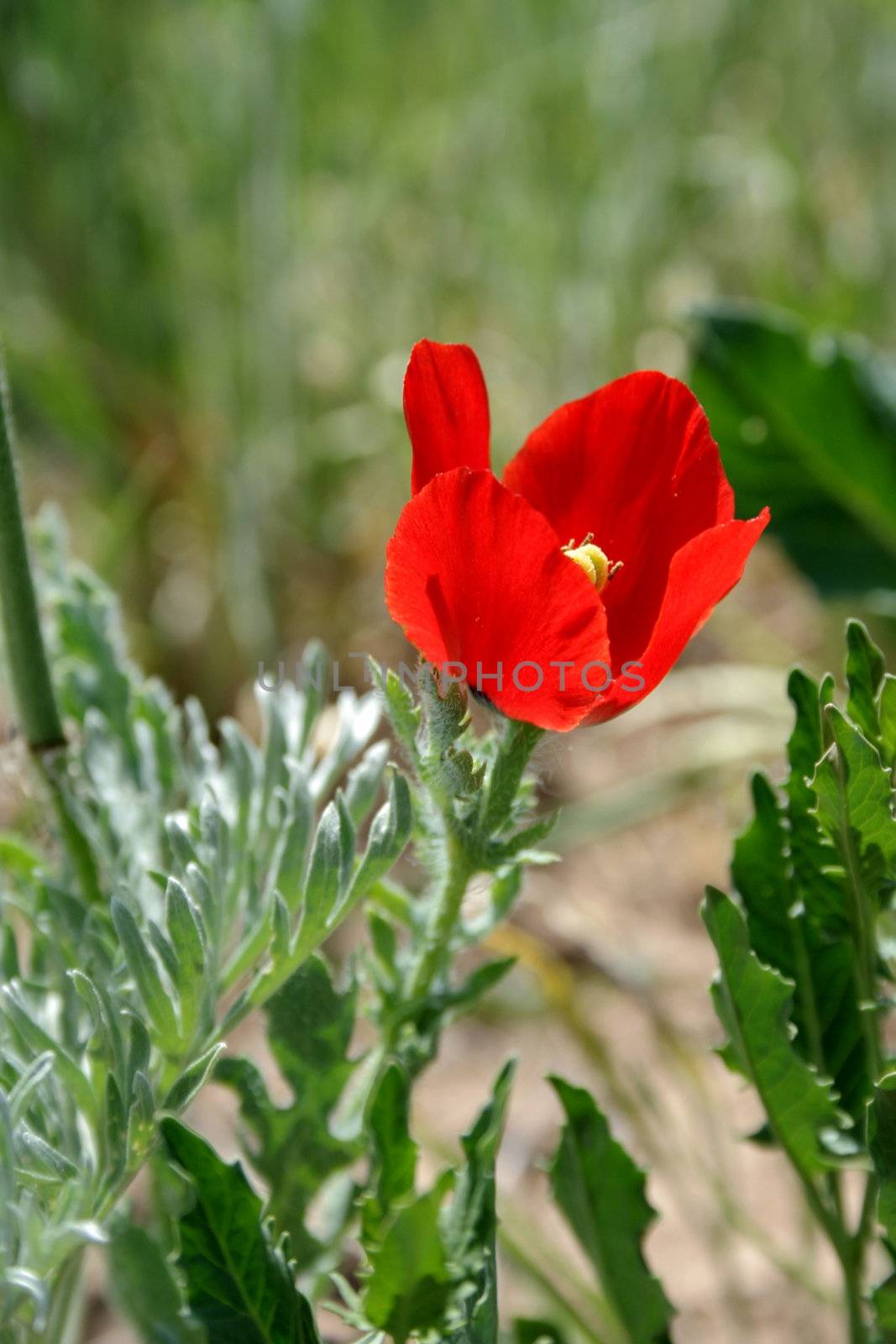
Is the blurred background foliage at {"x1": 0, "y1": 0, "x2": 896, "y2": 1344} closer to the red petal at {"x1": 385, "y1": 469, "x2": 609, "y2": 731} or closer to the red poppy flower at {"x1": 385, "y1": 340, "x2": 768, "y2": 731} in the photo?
the red poppy flower at {"x1": 385, "y1": 340, "x2": 768, "y2": 731}

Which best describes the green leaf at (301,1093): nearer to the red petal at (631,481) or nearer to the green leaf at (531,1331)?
the green leaf at (531,1331)

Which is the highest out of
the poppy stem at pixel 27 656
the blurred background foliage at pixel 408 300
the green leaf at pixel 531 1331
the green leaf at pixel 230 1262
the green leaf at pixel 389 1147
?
the blurred background foliage at pixel 408 300

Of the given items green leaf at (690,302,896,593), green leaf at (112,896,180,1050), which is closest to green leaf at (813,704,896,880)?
green leaf at (112,896,180,1050)

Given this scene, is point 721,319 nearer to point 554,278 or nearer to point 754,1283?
point 554,278

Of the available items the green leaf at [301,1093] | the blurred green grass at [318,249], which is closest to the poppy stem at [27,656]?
the green leaf at [301,1093]

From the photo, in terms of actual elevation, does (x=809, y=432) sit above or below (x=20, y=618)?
above

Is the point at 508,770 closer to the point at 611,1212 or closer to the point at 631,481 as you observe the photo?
the point at 631,481

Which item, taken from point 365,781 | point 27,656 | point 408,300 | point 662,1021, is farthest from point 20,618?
point 408,300
